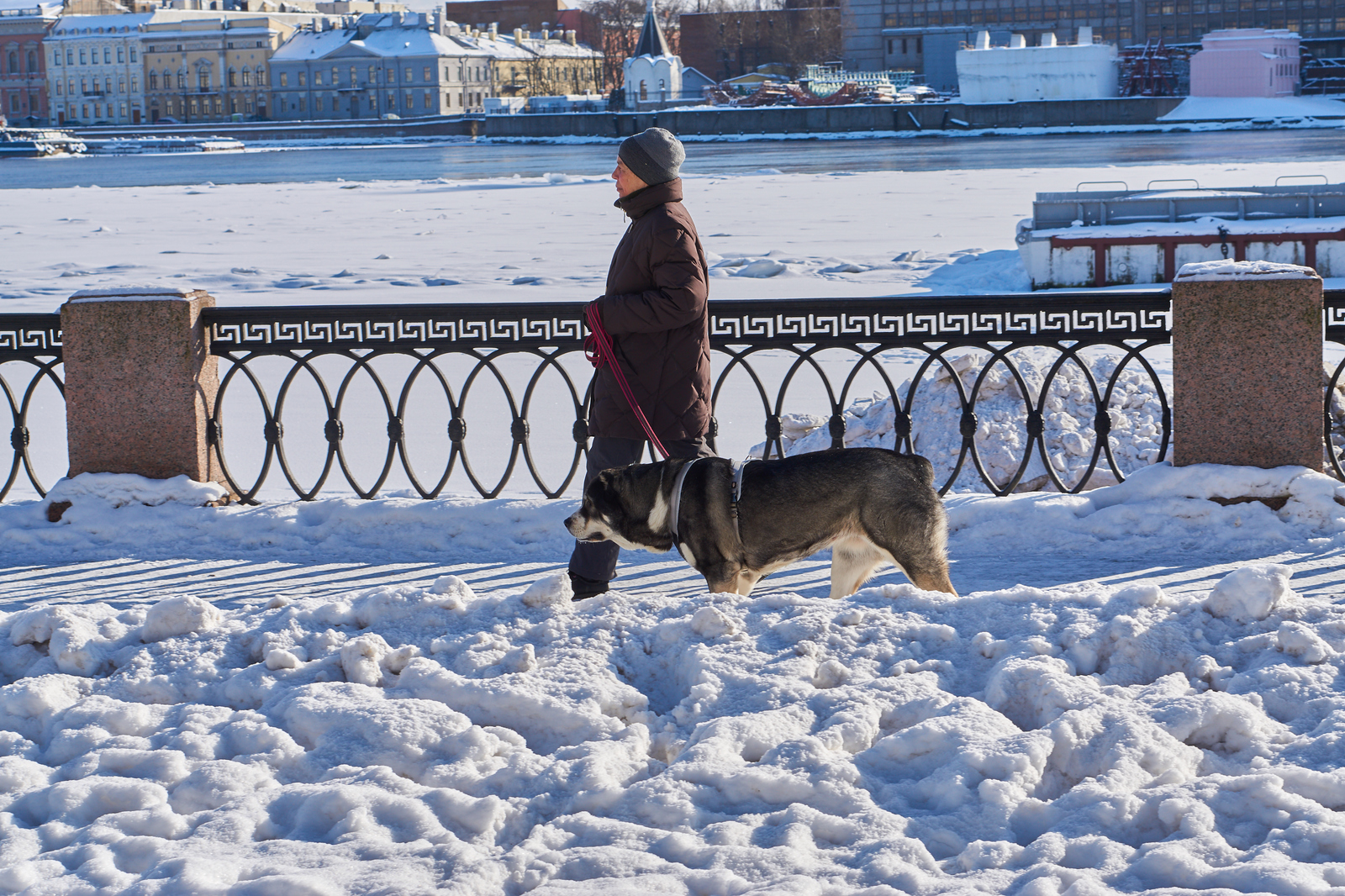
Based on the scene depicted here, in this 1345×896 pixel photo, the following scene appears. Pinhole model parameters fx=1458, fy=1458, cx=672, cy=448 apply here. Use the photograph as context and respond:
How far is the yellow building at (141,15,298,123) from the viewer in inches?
4441

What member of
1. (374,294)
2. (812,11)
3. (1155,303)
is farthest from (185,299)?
(812,11)

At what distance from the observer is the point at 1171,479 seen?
5.69 m

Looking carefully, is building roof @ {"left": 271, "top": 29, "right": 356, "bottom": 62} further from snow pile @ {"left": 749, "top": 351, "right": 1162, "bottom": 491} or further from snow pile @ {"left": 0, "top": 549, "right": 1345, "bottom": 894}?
snow pile @ {"left": 0, "top": 549, "right": 1345, "bottom": 894}

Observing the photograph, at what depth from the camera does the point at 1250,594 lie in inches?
150

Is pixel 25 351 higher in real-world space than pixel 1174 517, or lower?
higher

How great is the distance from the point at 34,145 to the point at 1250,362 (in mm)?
90644

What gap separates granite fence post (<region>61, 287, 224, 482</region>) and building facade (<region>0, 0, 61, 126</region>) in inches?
5027

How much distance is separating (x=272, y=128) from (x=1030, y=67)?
50.3m

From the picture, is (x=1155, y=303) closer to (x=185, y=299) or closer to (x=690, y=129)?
(x=185, y=299)

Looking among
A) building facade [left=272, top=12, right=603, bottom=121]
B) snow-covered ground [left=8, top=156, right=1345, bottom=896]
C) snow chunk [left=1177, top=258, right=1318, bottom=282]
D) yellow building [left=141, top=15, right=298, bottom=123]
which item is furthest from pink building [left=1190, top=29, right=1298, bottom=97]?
snow-covered ground [left=8, top=156, right=1345, bottom=896]

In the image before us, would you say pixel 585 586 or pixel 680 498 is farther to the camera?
pixel 585 586

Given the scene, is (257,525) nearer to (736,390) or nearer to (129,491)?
(129,491)

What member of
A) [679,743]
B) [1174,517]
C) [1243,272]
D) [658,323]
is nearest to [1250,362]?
[1243,272]

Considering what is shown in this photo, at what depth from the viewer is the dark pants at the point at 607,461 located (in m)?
4.61
